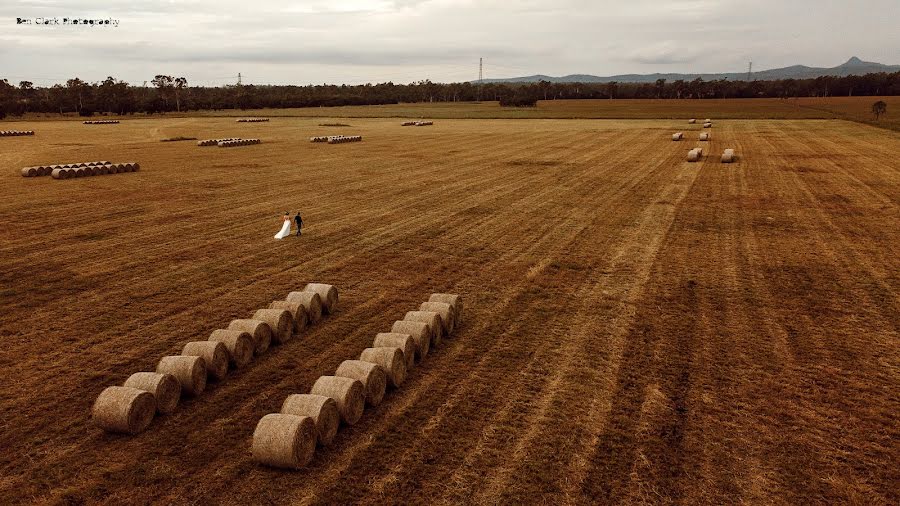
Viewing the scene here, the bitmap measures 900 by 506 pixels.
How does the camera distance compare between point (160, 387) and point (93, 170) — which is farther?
point (93, 170)

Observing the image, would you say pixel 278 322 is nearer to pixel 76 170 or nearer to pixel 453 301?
pixel 453 301

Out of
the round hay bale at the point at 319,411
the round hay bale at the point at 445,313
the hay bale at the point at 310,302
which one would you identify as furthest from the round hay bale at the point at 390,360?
the hay bale at the point at 310,302

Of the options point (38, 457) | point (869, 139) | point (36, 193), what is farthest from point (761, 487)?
point (869, 139)

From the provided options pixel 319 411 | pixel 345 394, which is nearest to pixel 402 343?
pixel 345 394

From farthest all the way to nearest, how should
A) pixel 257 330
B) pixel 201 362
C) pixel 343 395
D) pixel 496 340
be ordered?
pixel 496 340
pixel 257 330
pixel 201 362
pixel 343 395

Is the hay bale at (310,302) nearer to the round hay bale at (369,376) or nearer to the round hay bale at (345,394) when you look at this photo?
the round hay bale at (369,376)

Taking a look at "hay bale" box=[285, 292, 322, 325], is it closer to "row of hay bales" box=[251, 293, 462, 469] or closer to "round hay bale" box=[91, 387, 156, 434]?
"row of hay bales" box=[251, 293, 462, 469]

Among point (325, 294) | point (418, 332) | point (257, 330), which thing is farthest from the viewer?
point (325, 294)

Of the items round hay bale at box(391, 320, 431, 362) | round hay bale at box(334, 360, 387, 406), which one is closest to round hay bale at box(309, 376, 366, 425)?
round hay bale at box(334, 360, 387, 406)
